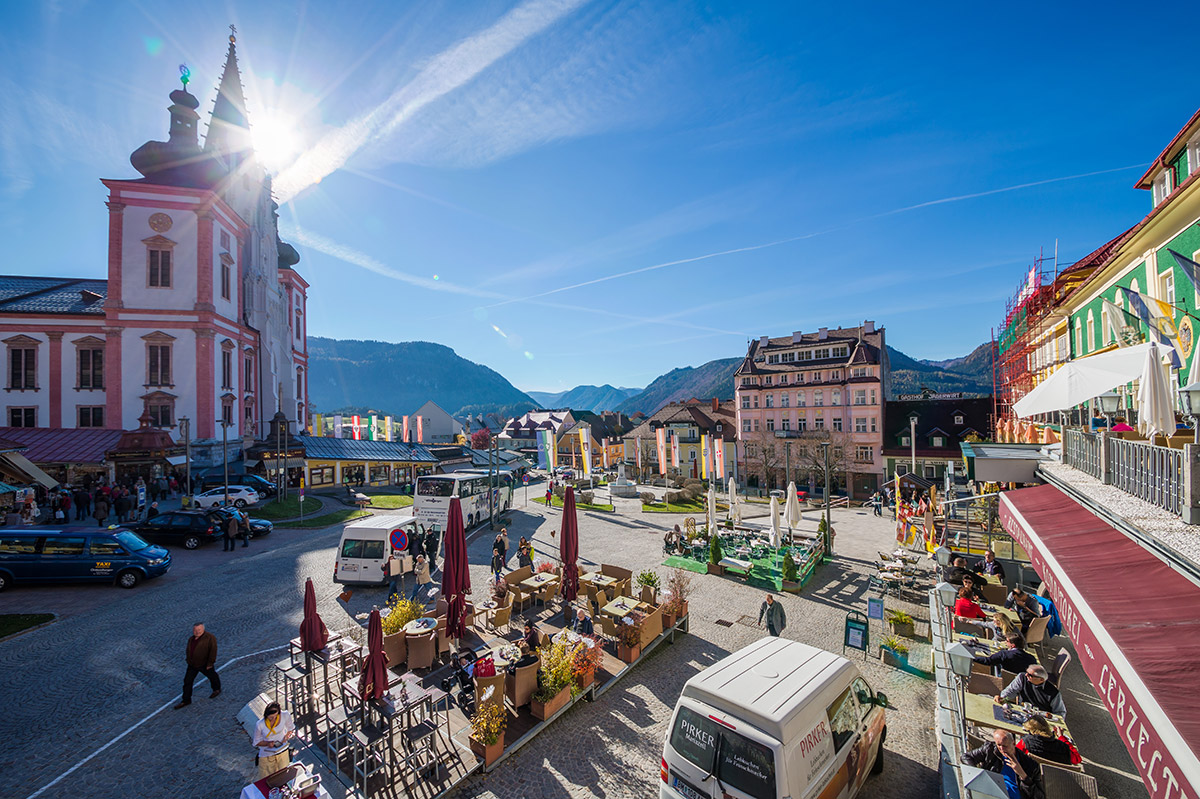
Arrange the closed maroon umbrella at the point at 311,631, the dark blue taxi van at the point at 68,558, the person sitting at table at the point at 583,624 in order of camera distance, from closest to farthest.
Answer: the closed maroon umbrella at the point at 311,631 < the person sitting at table at the point at 583,624 < the dark blue taxi van at the point at 68,558

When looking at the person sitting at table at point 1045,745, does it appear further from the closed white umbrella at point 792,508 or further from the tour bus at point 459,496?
the tour bus at point 459,496

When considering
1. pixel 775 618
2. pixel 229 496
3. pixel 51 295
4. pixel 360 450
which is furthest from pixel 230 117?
pixel 775 618

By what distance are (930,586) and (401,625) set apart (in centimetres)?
1577

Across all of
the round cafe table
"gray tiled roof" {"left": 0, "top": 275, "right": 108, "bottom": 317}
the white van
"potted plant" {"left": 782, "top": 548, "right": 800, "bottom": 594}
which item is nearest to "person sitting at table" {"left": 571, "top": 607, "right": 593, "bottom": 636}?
the round cafe table

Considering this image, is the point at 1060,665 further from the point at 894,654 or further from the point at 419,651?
the point at 419,651

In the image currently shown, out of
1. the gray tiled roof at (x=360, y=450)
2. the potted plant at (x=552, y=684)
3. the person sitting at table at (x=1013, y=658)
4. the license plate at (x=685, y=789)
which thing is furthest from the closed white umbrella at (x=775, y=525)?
the gray tiled roof at (x=360, y=450)

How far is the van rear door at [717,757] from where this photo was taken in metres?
5.17

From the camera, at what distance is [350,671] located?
977 centimetres

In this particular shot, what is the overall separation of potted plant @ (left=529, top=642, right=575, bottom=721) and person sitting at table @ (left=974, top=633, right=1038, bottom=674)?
25.4ft

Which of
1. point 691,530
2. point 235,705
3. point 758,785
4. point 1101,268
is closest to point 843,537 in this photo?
point 691,530

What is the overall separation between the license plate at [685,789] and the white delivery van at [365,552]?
42.0ft

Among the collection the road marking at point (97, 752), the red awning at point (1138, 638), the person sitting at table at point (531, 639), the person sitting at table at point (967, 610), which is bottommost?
the road marking at point (97, 752)

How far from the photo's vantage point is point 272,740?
6.73 meters

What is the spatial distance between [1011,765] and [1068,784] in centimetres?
65
